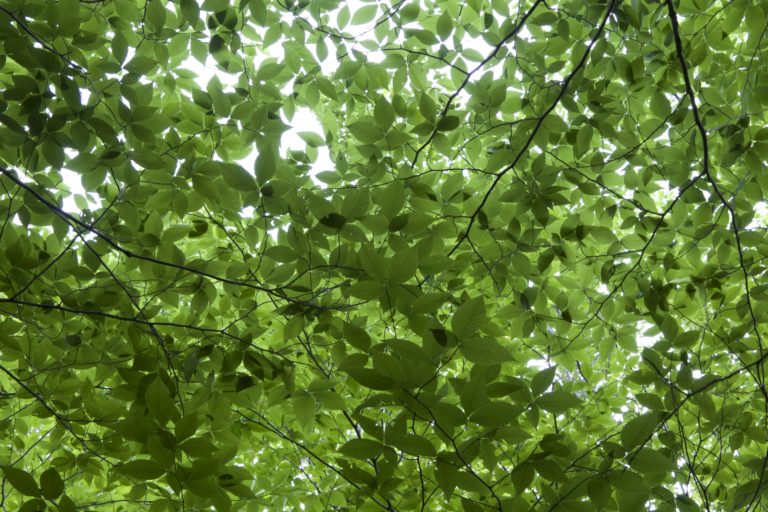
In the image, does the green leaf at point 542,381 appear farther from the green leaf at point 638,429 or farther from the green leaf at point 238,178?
the green leaf at point 238,178

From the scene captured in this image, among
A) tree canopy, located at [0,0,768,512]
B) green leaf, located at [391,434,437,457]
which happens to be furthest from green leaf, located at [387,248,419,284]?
green leaf, located at [391,434,437,457]

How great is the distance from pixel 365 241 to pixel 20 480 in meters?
0.97

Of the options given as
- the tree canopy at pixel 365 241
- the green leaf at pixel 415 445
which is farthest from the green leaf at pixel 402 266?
the green leaf at pixel 415 445

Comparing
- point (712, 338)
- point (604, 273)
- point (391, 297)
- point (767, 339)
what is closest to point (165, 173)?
point (391, 297)

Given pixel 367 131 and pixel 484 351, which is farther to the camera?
pixel 367 131

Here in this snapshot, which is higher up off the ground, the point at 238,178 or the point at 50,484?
the point at 238,178

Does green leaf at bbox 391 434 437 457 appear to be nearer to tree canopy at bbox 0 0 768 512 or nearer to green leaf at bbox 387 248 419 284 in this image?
tree canopy at bbox 0 0 768 512

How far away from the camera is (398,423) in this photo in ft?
3.99

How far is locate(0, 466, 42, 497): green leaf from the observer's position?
1254mm

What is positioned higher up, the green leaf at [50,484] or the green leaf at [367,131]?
the green leaf at [367,131]

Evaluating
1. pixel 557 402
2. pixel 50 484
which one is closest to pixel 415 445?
pixel 557 402

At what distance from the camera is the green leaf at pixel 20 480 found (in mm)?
1254

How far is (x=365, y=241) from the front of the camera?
1629mm

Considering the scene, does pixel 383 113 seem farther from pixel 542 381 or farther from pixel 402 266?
pixel 542 381
